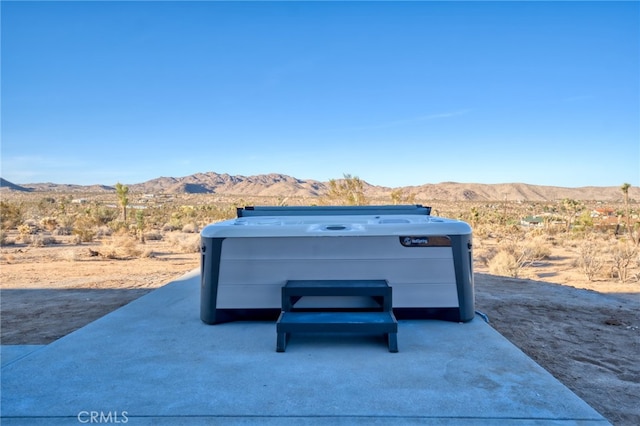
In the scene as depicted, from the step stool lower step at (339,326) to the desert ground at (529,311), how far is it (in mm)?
1661

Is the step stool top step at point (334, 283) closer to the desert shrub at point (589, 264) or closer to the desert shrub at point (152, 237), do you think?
the desert shrub at point (589, 264)

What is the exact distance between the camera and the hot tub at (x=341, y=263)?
3.76 meters

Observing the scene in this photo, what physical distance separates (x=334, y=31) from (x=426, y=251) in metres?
11.3

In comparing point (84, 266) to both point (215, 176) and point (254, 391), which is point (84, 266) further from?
point (215, 176)

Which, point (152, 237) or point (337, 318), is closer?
point (337, 318)

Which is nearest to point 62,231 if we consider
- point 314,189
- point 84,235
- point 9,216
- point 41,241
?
point 9,216

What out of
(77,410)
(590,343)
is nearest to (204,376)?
(77,410)

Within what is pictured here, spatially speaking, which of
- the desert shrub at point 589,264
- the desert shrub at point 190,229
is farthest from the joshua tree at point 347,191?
the desert shrub at point 589,264

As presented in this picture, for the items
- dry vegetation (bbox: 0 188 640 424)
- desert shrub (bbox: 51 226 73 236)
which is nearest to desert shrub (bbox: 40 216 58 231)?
dry vegetation (bbox: 0 188 640 424)

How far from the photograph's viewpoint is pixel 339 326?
10.3 ft

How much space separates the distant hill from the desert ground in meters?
60.9

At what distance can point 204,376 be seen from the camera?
8.68 ft

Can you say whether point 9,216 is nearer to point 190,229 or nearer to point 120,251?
point 190,229

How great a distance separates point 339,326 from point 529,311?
14.3 ft
